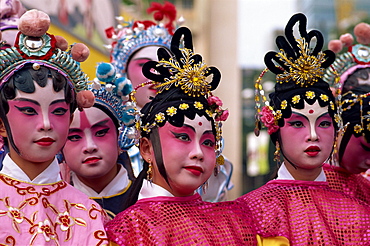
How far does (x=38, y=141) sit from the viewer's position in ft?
11.8

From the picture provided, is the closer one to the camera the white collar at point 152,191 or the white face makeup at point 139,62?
the white collar at point 152,191

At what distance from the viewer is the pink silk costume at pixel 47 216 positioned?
11.4ft

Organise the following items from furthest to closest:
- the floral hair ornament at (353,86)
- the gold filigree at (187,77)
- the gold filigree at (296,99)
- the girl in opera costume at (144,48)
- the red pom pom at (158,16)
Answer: the red pom pom at (158,16) → the girl in opera costume at (144,48) → the floral hair ornament at (353,86) → the gold filigree at (296,99) → the gold filigree at (187,77)

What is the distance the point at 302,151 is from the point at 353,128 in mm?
869

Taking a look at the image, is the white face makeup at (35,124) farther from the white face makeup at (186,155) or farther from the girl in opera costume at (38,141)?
the white face makeup at (186,155)

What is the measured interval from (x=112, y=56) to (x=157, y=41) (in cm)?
47

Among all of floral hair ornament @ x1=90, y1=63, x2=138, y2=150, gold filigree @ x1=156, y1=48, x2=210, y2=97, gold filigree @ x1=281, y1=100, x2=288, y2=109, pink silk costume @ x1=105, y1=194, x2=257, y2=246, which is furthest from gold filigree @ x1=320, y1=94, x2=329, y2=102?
floral hair ornament @ x1=90, y1=63, x2=138, y2=150

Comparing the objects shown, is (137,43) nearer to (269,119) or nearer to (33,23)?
(269,119)

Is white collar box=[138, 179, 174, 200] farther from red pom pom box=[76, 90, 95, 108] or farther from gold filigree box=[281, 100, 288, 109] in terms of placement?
gold filigree box=[281, 100, 288, 109]

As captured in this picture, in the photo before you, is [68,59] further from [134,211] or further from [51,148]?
[134,211]

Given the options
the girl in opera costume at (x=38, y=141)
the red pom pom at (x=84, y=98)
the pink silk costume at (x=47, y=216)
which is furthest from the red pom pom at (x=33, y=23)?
the pink silk costume at (x=47, y=216)

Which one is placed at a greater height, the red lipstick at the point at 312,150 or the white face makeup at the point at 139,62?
the white face makeup at the point at 139,62

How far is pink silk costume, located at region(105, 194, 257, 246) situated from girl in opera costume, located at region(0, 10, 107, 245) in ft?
0.50

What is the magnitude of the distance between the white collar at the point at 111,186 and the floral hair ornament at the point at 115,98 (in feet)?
0.79
